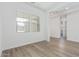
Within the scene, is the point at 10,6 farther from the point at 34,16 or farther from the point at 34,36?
the point at 34,36

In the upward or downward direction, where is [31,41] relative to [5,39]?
downward

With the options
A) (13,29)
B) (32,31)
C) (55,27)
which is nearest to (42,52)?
(13,29)

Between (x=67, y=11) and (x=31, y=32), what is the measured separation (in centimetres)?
393

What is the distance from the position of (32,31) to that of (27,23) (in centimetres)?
72

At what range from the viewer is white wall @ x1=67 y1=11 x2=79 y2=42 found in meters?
6.34

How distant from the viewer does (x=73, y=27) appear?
265 inches

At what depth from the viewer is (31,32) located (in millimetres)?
5691

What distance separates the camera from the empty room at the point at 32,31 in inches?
138

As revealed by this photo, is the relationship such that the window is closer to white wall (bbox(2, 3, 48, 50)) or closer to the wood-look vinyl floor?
white wall (bbox(2, 3, 48, 50))

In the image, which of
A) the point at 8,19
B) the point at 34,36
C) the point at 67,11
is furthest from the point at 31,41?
the point at 67,11

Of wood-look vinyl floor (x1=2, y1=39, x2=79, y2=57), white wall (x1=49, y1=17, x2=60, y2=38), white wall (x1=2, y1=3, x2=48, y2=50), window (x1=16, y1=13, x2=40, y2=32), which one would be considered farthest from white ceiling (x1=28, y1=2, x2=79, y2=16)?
wood-look vinyl floor (x1=2, y1=39, x2=79, y2=57)

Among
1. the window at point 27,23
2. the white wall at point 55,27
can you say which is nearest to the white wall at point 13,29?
the window at point 27,23

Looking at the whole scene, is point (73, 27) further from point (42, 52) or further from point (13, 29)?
point (13, 29)

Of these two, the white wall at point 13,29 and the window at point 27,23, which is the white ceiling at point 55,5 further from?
the window at point 27,23
